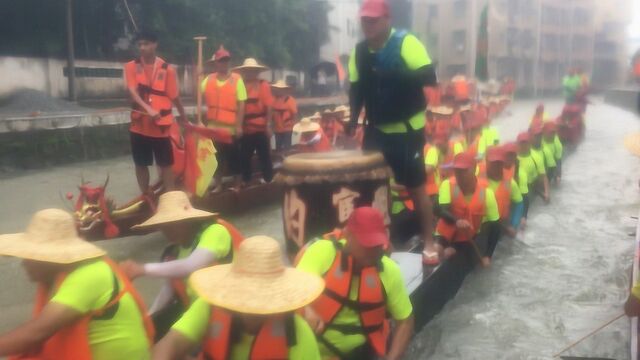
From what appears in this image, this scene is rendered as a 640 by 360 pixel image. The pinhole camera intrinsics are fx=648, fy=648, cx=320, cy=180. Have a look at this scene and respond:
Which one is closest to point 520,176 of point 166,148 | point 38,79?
point 166,148

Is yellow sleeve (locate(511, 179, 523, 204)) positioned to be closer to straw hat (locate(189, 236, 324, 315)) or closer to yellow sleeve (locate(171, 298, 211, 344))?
straw hat (locate(189, 236, 324, 315))

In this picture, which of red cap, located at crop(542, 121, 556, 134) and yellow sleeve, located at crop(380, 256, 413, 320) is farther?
red cap, located at crop(542, 121, 556, 134)

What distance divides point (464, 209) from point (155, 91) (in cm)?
311

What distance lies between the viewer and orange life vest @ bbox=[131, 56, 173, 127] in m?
6.18

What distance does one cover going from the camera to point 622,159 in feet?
46.5

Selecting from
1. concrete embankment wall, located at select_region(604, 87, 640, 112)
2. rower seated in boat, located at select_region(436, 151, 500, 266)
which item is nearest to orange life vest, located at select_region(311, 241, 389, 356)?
rower seated in boat, located at select_region(436, 151, 500, 266)

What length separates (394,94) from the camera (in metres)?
4.47

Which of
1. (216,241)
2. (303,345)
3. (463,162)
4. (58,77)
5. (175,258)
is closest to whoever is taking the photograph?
(303,345)

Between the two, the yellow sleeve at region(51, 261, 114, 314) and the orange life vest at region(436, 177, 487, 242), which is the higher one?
the yellow sleeve at region(51, 261, 114, 314)

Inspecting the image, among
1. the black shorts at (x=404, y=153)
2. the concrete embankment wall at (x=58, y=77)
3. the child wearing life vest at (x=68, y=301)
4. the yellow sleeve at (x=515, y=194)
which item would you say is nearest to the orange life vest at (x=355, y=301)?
the child wearing life vest at (x=68, y=301)

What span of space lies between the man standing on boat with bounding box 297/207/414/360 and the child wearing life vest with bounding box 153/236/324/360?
554mm

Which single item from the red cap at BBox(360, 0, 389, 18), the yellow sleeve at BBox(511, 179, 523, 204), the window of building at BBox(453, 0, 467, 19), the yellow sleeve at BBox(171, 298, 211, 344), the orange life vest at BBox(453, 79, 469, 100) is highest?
the window of building at BBox(453, 0, 467, 19)

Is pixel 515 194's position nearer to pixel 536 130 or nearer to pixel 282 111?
Result: pixel 536 130

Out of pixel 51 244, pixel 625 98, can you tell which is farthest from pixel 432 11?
pixel 51 244
